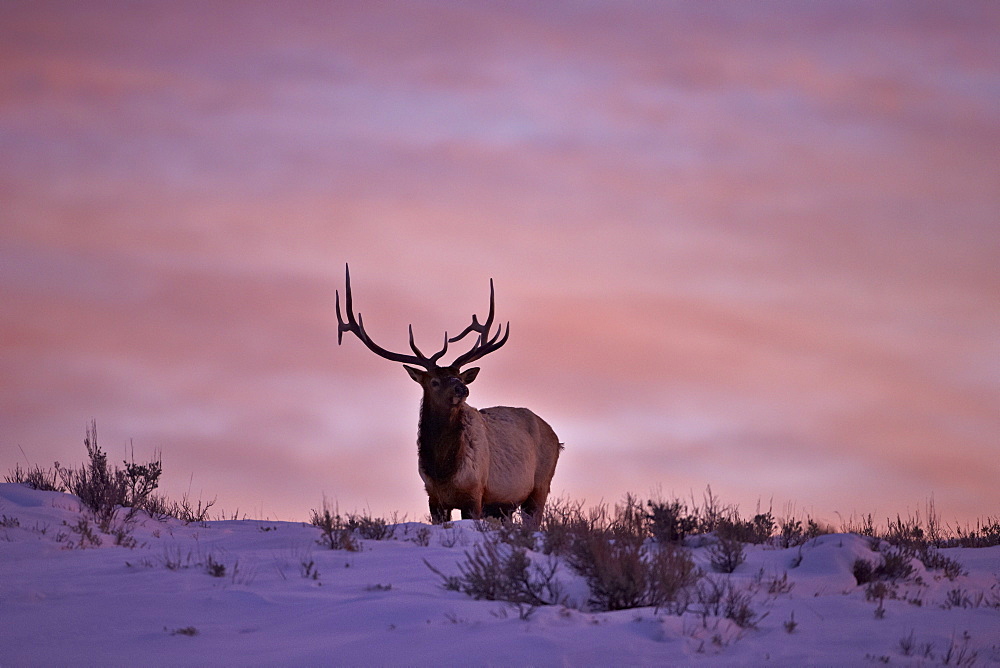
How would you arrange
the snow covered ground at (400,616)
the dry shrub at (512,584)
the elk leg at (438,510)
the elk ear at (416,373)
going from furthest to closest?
the elk ear at (416,373) < the elk leg at (438,510) < the dry shrub at (512,584) < the snow covered ground at (400,616)

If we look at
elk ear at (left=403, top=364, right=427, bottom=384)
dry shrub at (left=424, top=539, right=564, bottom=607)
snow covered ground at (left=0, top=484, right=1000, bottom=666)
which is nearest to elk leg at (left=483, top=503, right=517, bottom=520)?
elk ear at (left=403, top=364, right=427, bottom=384)

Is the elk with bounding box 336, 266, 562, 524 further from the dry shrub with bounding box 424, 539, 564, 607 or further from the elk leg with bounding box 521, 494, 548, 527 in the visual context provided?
the dry shrub with bounding box 424, 539, 564, 607

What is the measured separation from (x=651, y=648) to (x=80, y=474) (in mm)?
8230

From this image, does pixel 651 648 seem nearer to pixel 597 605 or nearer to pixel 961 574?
pixel 597 605

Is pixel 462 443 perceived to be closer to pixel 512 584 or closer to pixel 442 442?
pixel 442 442

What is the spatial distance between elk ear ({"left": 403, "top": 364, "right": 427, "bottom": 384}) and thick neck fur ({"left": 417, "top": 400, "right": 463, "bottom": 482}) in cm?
44

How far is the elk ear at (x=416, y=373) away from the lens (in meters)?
13.8

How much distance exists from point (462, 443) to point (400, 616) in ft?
26.3

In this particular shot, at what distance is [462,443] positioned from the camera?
44.6 ft

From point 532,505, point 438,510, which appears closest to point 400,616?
point 438,510

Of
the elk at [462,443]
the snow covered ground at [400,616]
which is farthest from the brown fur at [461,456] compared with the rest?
the snow covered ground at [400,616]

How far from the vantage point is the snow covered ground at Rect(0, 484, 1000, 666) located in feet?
16.4

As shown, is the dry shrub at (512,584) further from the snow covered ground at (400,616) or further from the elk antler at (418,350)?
the elk antler at (418,350)

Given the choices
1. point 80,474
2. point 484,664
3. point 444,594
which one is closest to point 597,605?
point 444,594
